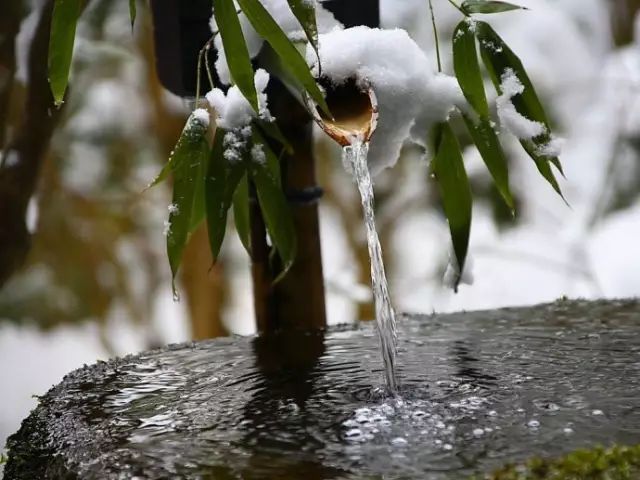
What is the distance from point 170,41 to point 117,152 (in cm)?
188

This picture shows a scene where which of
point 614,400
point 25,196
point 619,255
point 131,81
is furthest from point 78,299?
point 614,400

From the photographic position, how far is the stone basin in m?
0.70

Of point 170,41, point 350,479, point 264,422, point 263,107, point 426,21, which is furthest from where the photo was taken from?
point 426,21

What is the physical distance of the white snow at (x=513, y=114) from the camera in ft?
3.39

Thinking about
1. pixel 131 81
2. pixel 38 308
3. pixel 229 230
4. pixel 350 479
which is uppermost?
pixel 131 81

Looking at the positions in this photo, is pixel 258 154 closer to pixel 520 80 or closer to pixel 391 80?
pixel 391 80

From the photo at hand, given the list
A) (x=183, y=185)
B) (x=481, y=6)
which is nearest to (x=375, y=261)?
(x=183, y=185)

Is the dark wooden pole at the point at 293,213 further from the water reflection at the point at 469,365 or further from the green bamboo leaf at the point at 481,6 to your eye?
the water reflection at the point at 469,365

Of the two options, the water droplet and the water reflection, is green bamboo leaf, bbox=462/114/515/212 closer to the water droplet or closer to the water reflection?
the water reflection

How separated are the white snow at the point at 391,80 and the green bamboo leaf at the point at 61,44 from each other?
0.87 ft

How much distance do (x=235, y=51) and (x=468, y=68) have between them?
277 millimetres

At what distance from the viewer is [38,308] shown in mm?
2986

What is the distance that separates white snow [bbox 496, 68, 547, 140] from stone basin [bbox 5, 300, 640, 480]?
9.8 inches

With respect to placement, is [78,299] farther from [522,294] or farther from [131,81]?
[522,294]
